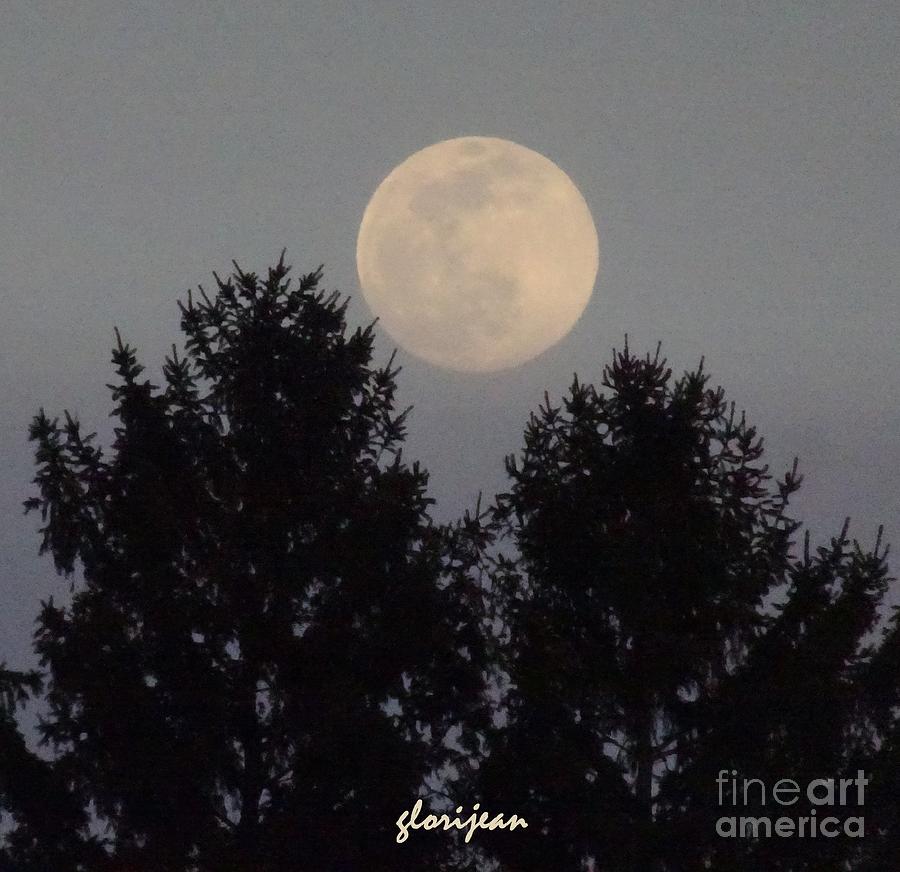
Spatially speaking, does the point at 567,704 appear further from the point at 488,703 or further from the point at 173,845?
the point at 173,845

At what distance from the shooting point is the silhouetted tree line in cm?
2586

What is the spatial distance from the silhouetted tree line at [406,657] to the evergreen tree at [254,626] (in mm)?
47

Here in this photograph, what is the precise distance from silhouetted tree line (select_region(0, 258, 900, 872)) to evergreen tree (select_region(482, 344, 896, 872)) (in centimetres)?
4

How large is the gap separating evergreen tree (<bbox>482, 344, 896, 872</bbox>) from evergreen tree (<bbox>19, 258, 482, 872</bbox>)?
1.56 metres

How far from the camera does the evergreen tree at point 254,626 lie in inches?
1016

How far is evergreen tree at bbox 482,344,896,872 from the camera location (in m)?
25.9

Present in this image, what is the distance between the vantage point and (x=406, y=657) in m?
26.7

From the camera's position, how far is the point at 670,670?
2606cm

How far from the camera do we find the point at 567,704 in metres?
26.2

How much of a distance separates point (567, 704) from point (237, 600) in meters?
5.62

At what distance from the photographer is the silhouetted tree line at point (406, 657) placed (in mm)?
25859

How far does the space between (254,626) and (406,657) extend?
2519mm

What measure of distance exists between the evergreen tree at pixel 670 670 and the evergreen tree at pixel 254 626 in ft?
5.11

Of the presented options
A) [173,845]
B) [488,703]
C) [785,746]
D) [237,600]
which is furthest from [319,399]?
[785,746]
